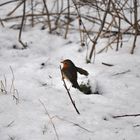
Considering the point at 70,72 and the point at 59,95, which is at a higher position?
the point at 70,72

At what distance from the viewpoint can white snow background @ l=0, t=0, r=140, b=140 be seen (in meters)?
1.69

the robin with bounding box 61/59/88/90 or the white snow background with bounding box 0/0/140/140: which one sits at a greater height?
the robin with bounding box 61/59/88/90

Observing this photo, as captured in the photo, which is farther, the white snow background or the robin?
the robin

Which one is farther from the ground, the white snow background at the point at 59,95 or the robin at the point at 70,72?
the robin at the point at 70,72

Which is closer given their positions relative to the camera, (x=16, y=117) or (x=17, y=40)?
(x=16, y=117)

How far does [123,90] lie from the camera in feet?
6.85

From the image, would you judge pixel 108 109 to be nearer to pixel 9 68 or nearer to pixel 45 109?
pixel 45 109

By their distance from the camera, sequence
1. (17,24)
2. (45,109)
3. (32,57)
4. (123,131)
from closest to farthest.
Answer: (123,131) → (45,109) → (32,57) → (17,24)

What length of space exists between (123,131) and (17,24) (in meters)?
1.63

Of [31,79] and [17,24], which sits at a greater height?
[17,24]

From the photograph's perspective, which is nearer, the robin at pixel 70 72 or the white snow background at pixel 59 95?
the white snow background at pixel 59 95

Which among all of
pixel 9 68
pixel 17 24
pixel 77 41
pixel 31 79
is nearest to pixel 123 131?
pixel 31 79

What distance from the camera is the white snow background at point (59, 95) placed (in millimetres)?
1689

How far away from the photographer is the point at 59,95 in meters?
2.03
